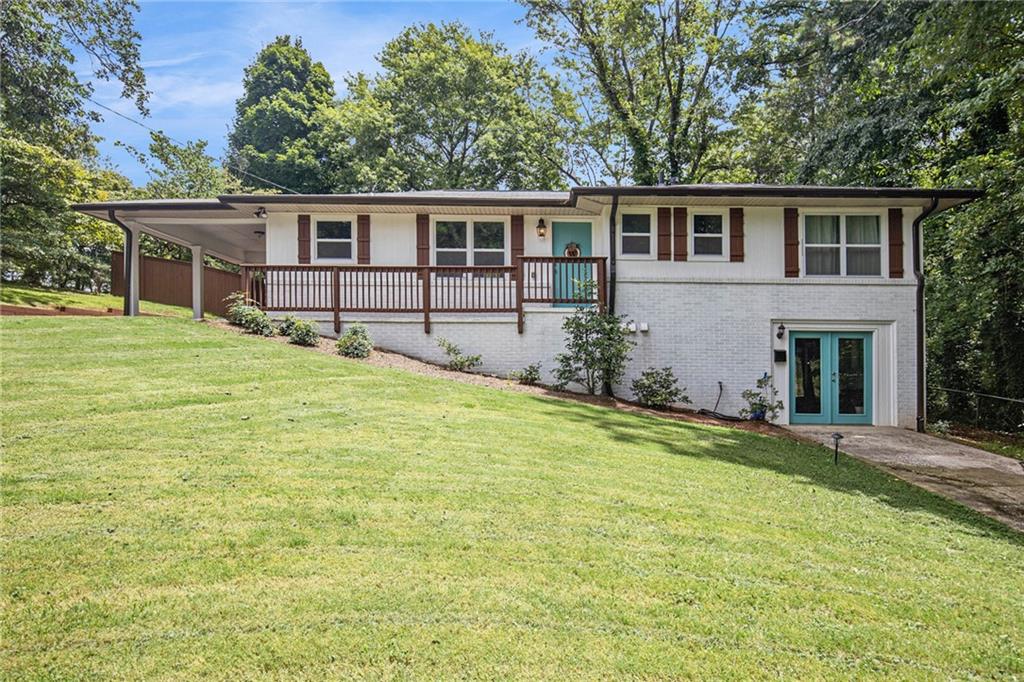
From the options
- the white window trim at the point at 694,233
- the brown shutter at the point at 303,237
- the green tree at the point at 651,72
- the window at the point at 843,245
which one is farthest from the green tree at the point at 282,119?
the window at the point at 843,245

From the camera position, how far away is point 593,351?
1097cm

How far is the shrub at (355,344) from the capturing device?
10484 mm

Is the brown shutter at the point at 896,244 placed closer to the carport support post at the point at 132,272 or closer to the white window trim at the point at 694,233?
the white window trim at the point at 694,233

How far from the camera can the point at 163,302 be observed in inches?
738

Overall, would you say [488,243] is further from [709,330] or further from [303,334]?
[709,330]

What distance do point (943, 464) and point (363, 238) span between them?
1177 centimetres

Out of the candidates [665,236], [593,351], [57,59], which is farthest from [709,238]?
[57,59]

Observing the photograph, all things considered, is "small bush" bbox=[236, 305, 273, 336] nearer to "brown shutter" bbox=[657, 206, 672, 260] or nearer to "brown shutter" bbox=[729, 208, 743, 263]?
"brown shutter" bbox=[657, 206, 672, 260]

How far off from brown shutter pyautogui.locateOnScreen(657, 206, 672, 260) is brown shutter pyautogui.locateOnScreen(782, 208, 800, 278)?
251 cm

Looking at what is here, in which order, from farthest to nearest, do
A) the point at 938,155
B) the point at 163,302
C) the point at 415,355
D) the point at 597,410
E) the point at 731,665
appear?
the point at 163,302
the point at 938,155
the point at 415,355
the point at 597,410
the point at 731,665

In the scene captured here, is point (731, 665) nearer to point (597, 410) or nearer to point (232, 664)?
point (232, 664)

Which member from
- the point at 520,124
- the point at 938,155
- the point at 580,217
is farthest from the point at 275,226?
the point at 938,155

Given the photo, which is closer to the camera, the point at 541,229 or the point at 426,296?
the point at 426,296

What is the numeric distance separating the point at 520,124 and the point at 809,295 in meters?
16.8
